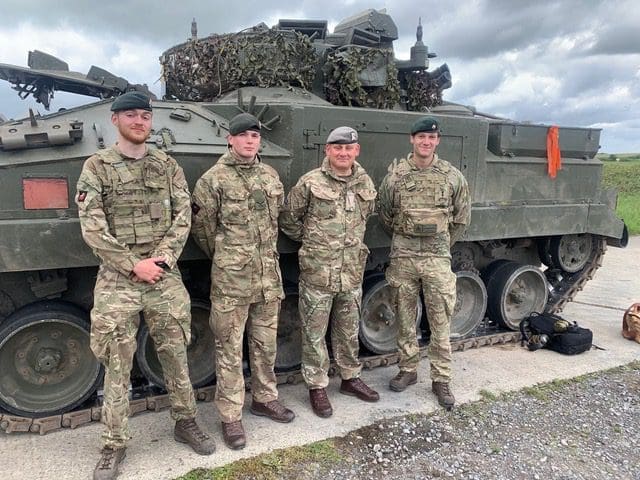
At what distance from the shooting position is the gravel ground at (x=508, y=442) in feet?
13.6

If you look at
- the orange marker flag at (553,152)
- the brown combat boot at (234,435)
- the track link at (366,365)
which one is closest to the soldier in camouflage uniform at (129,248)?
the brown combat boot at (234,435)

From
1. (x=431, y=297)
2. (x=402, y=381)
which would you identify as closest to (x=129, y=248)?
(x=431, y=297)

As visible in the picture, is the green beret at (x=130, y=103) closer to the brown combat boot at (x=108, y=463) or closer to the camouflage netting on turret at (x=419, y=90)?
the brown combat boot at (x=108, y=463)

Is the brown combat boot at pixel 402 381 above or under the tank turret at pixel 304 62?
under

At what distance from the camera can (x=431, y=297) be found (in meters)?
5.09

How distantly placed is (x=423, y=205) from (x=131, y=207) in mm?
2438

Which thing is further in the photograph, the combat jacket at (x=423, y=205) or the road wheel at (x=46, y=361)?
the combat jacket at (x=423, y=205)

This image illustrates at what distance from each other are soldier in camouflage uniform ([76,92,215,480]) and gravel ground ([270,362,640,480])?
121 cm

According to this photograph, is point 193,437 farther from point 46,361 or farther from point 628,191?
point 628,191

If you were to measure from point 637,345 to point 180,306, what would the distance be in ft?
18.7

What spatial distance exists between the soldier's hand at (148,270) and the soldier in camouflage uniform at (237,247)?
0.56 meters

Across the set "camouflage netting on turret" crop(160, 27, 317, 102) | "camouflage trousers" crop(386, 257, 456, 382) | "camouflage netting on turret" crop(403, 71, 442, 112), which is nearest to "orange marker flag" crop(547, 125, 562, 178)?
"camouflage netting on turret" crop(403, 71, 442, 112)

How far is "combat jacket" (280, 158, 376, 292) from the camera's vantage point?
4.64m

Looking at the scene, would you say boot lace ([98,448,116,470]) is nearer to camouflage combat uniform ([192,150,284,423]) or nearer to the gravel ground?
camouflage combat uniform ([192,150,284,423])
